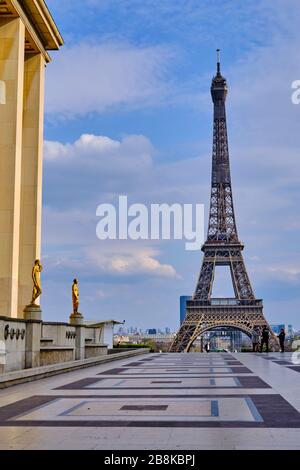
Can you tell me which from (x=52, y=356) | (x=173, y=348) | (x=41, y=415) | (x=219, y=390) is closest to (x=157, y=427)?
(x=41, y=415)

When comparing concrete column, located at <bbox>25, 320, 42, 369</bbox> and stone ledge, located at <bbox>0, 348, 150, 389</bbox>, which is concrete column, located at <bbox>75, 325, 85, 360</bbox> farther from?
concrete column, located at <bbox>25, 320, 42, 369</bbox>

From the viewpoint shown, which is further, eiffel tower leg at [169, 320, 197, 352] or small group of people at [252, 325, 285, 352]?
eiffel tower leg at [169, 320, 197, 352]

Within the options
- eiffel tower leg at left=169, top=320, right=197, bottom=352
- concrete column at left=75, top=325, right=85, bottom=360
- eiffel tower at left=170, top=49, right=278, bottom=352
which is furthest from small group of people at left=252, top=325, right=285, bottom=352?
eiffel tower at left=170, top=49, right=278, bottom=352

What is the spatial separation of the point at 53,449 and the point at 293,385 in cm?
1008

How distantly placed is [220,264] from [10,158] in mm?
69447

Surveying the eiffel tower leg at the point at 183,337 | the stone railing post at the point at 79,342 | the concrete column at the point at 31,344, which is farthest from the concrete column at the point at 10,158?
the eiffel tower leg at the point at 183,337

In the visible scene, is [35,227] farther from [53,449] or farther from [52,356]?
[53,449]

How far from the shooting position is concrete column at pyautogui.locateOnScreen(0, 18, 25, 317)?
28547 mm

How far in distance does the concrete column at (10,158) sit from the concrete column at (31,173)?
3.23m

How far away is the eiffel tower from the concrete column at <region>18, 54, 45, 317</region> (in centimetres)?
5040

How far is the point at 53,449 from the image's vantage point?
8.34 metres

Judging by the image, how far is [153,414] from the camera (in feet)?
37.6

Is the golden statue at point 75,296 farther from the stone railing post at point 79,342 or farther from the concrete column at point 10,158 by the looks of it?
the concrete column at point 10,158

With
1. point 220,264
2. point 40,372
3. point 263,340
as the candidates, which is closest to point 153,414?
point 40,372
